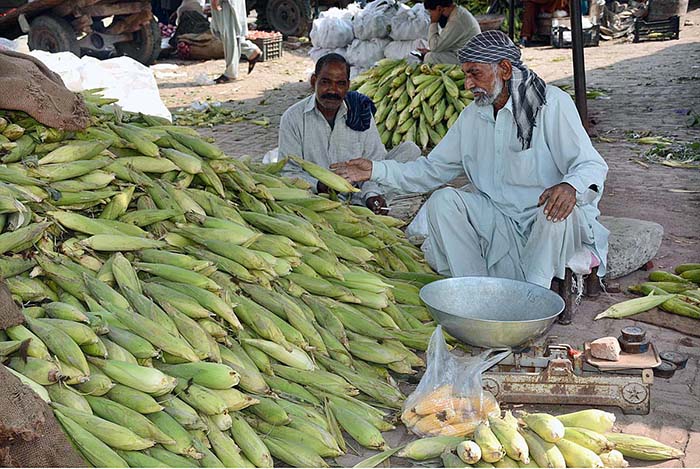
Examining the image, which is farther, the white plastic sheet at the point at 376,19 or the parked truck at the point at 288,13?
the parked truck at the point at 288,13

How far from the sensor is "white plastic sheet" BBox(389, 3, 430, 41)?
29.2 ft

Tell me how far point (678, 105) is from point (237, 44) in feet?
18.3

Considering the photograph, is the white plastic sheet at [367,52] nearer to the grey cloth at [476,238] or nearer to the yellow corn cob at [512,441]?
the grey cloth at [476,238]

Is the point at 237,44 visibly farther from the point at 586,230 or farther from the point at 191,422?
the point at 191,422

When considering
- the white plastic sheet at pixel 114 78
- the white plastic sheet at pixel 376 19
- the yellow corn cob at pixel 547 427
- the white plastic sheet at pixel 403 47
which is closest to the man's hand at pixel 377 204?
the white plastic sheet at pixel 114 78

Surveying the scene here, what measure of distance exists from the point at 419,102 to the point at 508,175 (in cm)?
331

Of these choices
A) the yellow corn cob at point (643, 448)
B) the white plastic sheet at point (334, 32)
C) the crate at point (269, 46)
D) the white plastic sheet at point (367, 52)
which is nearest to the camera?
the yellow corn cob at point (643, 448)

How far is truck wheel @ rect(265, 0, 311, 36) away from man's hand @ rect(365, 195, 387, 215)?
10.7 meters

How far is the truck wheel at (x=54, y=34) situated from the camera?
10844 mm

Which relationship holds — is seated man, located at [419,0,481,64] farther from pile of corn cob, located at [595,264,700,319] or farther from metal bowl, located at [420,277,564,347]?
metal bowl, located at [420,277,564,347]

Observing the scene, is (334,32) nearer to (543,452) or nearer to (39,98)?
(39,98)

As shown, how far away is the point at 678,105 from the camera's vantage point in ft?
29.3

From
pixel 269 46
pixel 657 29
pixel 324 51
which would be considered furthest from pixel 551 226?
pixel 657 29

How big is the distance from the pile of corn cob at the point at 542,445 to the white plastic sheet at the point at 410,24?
6.80 metres
